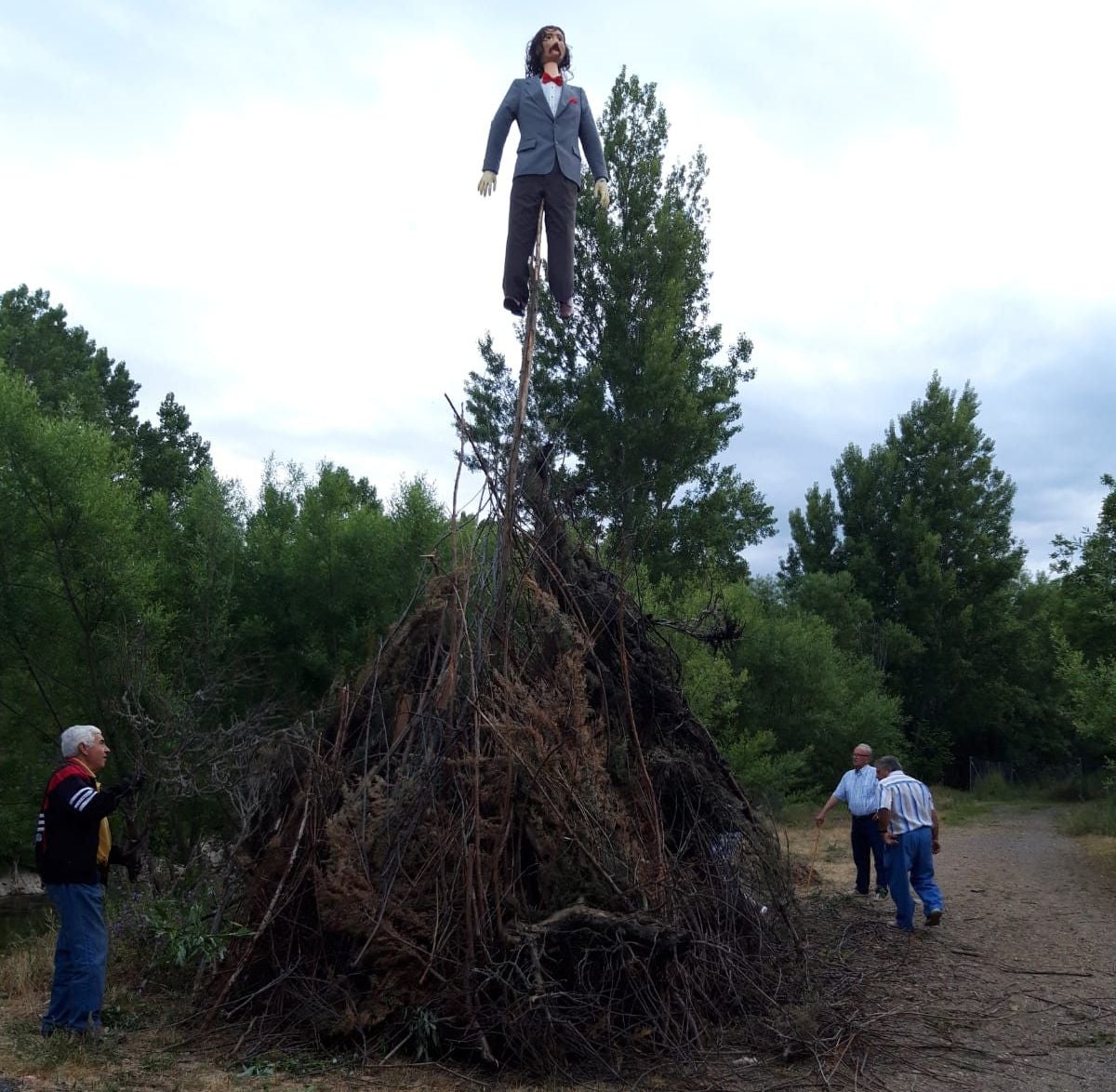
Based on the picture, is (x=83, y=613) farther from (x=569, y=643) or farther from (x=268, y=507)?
(x=569, y=643)

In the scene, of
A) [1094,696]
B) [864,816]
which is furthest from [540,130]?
[1094,696]

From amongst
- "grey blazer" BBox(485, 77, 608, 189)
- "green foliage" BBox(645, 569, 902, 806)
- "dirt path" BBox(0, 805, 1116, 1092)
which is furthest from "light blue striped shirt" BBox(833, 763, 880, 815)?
"grey blazer" BBox(485, 77, 608, 189)

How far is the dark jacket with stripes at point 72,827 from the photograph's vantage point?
5.68 meters

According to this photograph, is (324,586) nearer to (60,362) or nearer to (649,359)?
(649,359)

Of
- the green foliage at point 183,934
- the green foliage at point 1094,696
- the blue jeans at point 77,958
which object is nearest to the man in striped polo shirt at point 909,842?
the green foliage at point 183,934

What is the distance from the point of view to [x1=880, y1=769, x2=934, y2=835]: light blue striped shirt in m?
9.17

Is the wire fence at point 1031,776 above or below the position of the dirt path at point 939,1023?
above

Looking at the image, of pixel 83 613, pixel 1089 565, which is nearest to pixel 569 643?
pixel 83 613

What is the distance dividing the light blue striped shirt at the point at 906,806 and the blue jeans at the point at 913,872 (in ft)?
0.20

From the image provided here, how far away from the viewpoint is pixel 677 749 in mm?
7434

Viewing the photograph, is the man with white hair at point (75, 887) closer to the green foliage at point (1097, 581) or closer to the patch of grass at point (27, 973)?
the patch of grass at point (27, 973)

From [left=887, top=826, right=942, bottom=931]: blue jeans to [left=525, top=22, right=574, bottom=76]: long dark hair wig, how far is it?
21.7 ft

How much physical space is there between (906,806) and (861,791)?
5.52ft

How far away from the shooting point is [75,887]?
5.73 metres
